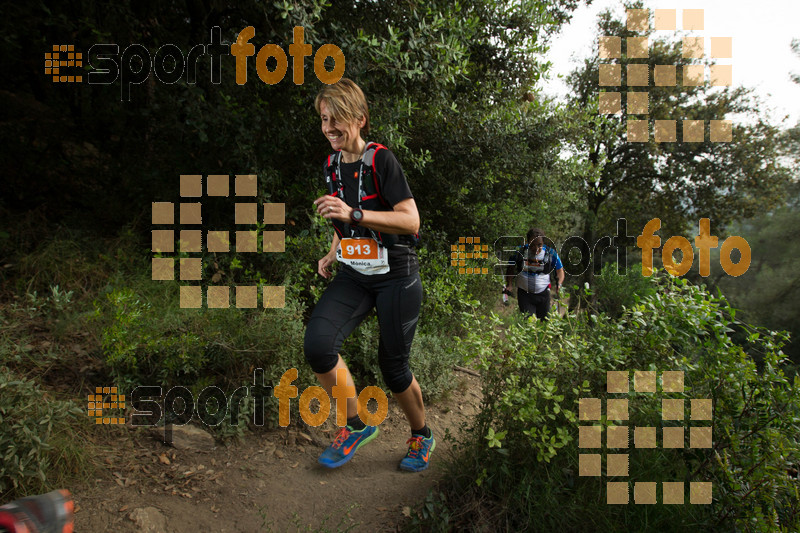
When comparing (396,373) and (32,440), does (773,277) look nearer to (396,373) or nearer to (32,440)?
(396,373)

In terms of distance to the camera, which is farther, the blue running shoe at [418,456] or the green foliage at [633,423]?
the blue running shoe at [418,456]

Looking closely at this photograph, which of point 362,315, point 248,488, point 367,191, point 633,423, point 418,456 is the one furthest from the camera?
point 418,456

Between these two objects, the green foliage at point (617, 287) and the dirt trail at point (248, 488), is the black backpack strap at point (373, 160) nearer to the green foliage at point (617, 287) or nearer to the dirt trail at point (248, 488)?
the dirt trail at point (248, 488)

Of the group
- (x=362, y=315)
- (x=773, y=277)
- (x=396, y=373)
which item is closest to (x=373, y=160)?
(x=362, y=315)

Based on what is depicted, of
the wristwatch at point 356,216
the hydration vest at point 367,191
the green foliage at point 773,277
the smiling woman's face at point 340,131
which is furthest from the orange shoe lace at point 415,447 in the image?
the green foliage at point 773,277

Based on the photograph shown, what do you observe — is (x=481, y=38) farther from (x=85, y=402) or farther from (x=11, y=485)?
(x=11, y=485)

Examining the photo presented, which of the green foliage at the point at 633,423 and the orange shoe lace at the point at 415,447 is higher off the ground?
the green foliage at the point at 633,423

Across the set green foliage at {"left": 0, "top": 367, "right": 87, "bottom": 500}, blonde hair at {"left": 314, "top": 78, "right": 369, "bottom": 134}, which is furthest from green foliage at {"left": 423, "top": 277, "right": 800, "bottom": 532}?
green foliage at {"left": 0, "top": 367, "right": 87, "bottom": 500}

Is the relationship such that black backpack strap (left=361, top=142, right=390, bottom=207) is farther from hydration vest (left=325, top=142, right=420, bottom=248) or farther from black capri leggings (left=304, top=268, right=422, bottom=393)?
black capri leggings (left=304, top=268, right=422, bottom=393)

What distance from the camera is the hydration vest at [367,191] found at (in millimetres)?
2592

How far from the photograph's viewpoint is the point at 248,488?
302cm

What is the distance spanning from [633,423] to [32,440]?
3319 millimetres

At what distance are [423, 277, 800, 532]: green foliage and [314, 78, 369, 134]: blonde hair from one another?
151cm

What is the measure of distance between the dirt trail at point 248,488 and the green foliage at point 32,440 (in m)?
0.21
